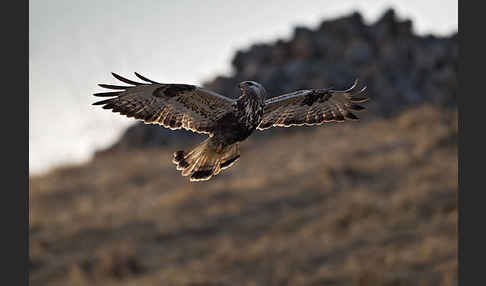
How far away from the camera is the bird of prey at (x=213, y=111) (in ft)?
14.0

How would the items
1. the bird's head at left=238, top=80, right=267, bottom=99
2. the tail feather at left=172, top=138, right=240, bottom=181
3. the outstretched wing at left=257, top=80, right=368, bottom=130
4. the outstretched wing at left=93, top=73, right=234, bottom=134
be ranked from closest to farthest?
the bird's head at left=238, top=80, right=267, bottom=99, the tail feather at left=172, top=138, right=240, bottom=181, the outstretched wing at left=93, top=73, right=234, bottom=134, the outstretched wing at left=257, top=80, right=368, bottom=130

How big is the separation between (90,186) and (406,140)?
1312 cm

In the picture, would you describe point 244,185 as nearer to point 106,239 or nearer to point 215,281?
point 106,239

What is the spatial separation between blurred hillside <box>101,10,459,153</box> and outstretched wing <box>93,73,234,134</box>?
65.2 feet

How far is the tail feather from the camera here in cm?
457

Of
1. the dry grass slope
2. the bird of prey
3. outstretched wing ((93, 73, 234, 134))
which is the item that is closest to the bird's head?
the bird of prey

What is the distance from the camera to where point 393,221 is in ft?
87.8

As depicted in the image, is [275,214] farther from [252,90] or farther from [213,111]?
[252,90]

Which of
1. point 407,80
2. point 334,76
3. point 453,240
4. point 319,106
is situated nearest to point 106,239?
point 334,76

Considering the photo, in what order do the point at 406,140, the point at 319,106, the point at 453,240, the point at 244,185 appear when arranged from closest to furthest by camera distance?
the point at 319,106 < the point at 453,240 < the point at 244,185 < the point at 406,140

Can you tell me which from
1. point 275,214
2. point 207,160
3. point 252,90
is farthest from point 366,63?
point 252,90

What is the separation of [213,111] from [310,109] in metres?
0.76

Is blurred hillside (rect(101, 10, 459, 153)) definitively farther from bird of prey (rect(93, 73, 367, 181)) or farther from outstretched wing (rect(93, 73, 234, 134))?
outstretched wing (rect(93, 73, 234, 134))

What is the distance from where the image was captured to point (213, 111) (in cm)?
479
